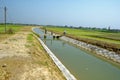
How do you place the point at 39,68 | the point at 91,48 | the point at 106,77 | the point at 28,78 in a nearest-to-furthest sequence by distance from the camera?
the point at 28,78
the point at 39,68
the point at 106,77
the point at 91,48

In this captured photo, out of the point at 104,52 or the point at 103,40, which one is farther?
the point at 103,40

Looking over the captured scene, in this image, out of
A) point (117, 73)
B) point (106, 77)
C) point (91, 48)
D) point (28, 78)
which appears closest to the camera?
point (28, 78)

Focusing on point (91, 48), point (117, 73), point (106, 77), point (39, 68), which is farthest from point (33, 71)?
point (91, 48)

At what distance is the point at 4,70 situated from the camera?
10211 millimetres

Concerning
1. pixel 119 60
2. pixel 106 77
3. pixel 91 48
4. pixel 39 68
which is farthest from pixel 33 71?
pixel 91 48

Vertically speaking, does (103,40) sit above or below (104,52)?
above

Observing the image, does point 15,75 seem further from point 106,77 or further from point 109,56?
point 109,56

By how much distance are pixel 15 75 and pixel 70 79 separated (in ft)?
8.56

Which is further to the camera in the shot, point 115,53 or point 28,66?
point 115,53

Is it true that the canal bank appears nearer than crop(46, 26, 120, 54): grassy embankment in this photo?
Yes

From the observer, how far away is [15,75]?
939 centimetres

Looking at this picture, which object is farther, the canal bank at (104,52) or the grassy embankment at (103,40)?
the grassy embankment at (103,40)

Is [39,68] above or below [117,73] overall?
above

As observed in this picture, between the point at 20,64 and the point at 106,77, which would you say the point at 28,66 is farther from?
the point at 106,77
